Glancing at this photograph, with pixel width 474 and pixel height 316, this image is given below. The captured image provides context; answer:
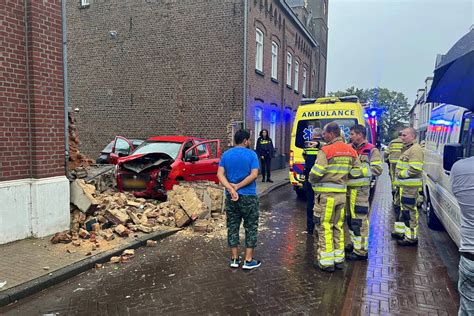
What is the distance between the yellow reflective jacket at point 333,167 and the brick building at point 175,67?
963 cm

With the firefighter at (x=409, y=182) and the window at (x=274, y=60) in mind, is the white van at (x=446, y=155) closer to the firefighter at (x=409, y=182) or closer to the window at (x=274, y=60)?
the firefighter at (x=409, y=182)

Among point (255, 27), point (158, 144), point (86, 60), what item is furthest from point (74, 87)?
point (158, 144)

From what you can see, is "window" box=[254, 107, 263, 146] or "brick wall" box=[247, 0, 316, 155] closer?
"brick wall" box=[247, 0, 316, 155]

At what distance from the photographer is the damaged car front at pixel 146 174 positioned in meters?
8.08

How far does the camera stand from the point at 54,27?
6191mm

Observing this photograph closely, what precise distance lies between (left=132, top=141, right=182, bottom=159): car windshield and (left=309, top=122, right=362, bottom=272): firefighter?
468cm

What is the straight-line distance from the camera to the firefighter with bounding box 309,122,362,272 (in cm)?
482

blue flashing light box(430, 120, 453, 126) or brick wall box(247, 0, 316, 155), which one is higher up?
brick wall box(247, 0, 316, 155)

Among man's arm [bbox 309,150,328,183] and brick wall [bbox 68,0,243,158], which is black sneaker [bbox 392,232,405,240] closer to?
man's arm [bbox 309,150,328,183]

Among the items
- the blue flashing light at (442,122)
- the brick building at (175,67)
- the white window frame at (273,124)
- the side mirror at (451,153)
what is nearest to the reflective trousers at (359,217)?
the side mirror at (451,153)

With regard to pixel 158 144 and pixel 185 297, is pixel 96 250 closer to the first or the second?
pixel 185 297

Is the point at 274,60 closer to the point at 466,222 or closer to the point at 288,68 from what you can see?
the point at 288,68

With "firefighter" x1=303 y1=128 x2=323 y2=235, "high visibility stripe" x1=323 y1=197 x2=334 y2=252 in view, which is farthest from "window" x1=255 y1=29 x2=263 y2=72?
"high visibility stripe" x1=323 y1=197 x2=334 y2=252

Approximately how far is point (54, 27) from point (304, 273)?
563 cm
